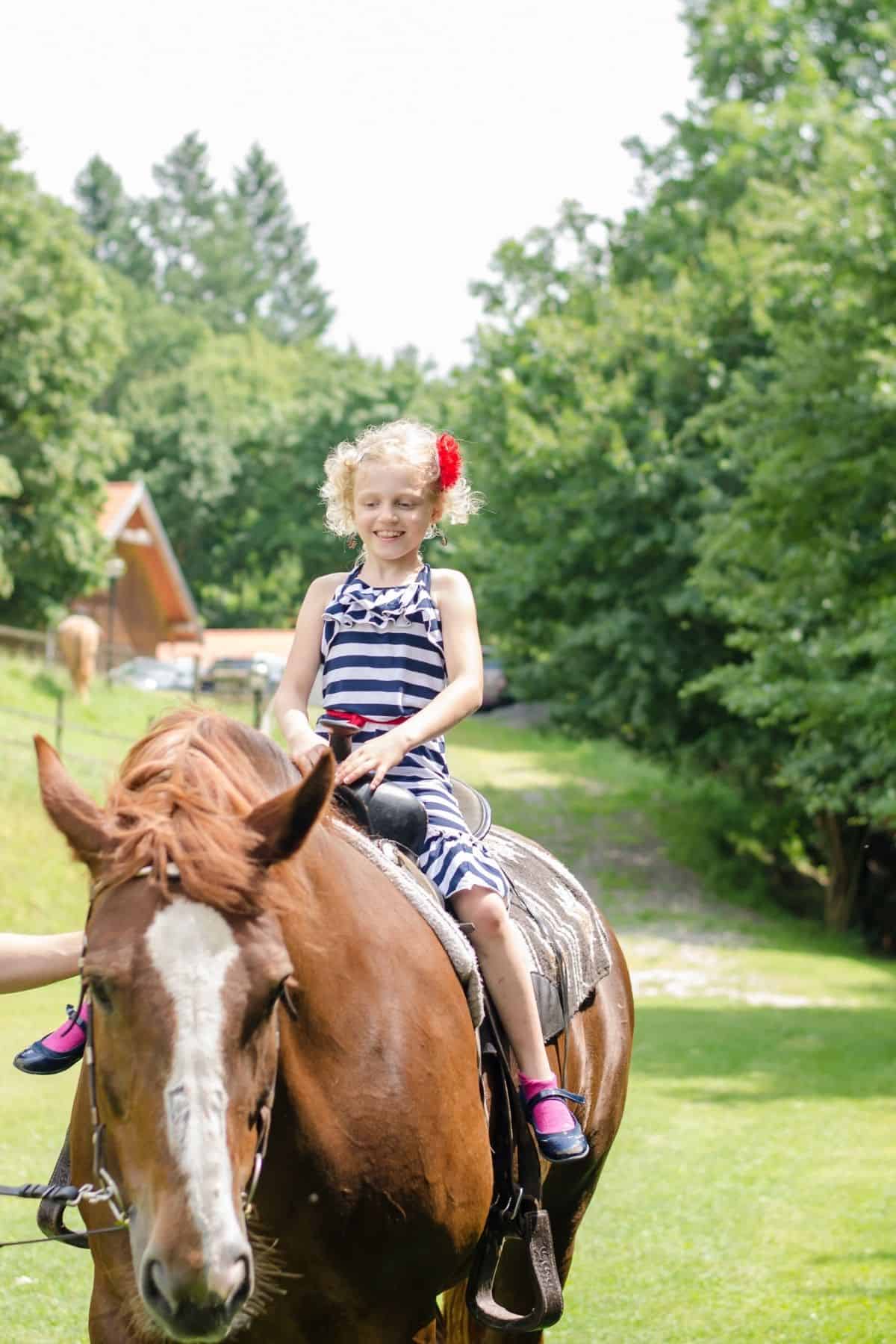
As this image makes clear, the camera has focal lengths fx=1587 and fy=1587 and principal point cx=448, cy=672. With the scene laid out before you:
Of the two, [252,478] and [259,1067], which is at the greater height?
[252,478]

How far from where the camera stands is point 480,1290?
3.99 m

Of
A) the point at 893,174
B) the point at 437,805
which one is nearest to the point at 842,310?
the point at 893,174

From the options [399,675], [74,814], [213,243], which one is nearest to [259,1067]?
[74,814]

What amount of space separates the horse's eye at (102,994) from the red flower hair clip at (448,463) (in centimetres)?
216

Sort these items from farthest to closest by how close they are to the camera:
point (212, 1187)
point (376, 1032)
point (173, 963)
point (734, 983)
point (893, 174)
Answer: point (734, 983), point (893, 174), point (376, 1032), point (173, 963), point (212, 1187)

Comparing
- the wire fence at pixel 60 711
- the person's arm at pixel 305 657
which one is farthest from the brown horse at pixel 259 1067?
the wire fence at pixel 60 711

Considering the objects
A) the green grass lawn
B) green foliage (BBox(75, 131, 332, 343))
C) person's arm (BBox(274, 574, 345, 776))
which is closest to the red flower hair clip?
person's arm (BBox(274, 574, 345, 776))

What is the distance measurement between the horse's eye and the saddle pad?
5.94ft

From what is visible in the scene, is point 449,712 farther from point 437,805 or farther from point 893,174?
point 893,174

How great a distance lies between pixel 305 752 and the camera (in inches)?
151

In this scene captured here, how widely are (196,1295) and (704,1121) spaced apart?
10.8 m

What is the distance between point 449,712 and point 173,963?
1500 millimetres

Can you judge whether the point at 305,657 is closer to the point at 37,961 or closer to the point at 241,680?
the point at 37,961

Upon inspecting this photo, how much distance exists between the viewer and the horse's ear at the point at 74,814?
114 inches
